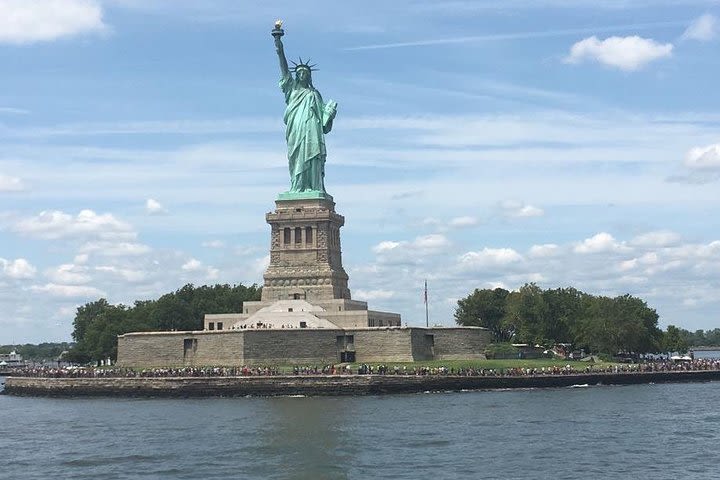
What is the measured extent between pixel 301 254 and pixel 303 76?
14164 mm

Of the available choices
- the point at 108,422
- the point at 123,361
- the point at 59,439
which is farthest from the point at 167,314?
the point at 59,439

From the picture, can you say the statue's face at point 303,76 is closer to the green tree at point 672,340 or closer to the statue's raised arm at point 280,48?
the statue's raised arm at point 280,48

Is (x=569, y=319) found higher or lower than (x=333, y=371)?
higher

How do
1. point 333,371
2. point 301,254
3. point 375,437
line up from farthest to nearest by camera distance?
point 301,254 < point 333,371 < point 375,437

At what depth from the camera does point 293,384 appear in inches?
2783

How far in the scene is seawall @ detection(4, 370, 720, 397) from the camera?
70.1 meters

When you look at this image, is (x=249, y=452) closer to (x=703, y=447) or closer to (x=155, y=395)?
(x=703, y=447)

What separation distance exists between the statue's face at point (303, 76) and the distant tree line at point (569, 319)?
29175 millimetres

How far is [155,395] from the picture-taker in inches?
2872

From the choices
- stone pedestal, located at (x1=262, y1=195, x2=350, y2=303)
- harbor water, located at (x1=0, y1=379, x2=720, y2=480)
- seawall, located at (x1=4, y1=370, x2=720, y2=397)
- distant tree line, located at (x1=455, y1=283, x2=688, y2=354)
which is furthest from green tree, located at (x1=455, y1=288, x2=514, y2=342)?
harbor water, located at (x1=0, y1=379, x2=720, y2=480)

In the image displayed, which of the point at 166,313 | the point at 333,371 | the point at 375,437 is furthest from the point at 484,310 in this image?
the point at 375,437

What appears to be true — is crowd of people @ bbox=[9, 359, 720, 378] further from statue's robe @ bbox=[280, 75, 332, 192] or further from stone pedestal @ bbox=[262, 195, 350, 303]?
statue's robe @ bbox=[280, 75, 332, 192]

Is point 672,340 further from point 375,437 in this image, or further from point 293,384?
point 375,437

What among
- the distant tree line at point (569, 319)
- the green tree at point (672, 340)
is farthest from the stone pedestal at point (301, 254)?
the green tree at point (672, 340)
